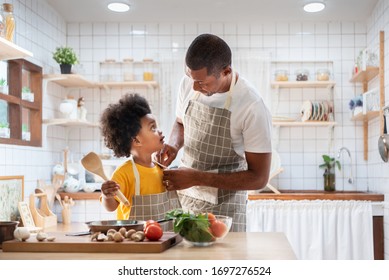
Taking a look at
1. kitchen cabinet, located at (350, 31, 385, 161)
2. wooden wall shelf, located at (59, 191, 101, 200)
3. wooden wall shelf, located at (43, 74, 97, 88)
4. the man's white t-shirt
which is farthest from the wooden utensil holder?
kitchen cabinet, located at (350, 31, 385, 161)

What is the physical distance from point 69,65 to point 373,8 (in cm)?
154

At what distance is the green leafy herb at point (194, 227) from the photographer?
1.18m

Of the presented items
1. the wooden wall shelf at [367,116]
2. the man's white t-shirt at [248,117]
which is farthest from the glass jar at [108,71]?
the man's white t-shirt at [248,117]

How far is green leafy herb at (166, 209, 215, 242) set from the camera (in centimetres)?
118

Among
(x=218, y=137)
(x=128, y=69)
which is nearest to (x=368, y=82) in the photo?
(x=128, y=69)

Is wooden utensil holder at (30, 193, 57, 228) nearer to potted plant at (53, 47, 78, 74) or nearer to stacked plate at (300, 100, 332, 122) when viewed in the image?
potted plant at (53, 47, 78, 74)

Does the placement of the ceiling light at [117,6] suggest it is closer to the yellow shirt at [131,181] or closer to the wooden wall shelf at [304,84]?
A: the wooden wall shelf at [304,84]

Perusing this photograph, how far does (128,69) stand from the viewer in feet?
10.8

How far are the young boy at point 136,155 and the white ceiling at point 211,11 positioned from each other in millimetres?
1076

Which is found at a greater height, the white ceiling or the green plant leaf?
the white ceiling

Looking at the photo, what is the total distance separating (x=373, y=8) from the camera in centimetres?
269

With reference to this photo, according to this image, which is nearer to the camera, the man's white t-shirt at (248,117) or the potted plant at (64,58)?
the man's white t-shirt at (248,117)

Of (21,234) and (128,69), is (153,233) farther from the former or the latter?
(128,69)

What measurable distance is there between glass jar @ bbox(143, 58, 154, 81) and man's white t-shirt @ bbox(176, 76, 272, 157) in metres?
1.61
